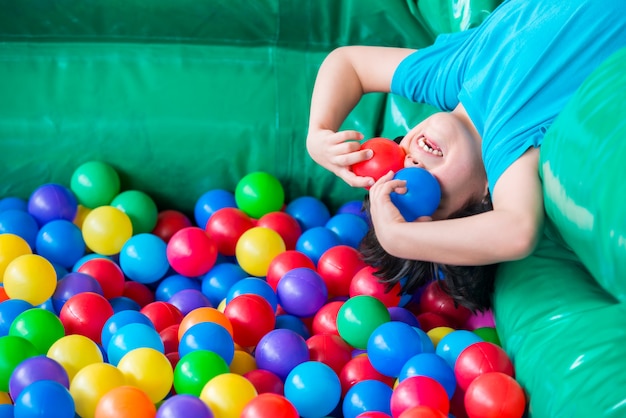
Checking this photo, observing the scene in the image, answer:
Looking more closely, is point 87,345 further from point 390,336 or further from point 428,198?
point 428,198

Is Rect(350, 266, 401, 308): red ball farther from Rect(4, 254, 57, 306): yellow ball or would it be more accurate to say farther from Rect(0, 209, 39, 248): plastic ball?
Rect(0, 209, 39, 248): plastic ball

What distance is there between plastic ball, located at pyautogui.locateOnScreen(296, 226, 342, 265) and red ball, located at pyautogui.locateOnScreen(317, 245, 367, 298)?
62 mm

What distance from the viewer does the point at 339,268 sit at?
1.53m

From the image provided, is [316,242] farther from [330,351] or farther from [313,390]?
[313,390]

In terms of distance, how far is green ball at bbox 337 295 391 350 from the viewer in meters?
1.34

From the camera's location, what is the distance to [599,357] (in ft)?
3.26

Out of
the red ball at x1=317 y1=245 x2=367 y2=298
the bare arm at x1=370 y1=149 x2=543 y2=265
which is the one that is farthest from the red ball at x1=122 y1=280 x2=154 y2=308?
the bare arm at x1=370 y1=149 x2=543 y2=265

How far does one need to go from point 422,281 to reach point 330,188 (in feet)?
1.57

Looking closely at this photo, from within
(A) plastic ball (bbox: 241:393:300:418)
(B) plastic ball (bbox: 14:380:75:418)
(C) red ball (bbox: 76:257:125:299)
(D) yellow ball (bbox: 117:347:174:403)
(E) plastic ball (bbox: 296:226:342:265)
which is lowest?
(C) red ball (bbox: 76:257:125:299)

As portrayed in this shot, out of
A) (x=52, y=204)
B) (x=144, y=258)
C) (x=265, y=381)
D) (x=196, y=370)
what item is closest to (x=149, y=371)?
(x=196, y=370)

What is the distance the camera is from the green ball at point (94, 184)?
5.66ft

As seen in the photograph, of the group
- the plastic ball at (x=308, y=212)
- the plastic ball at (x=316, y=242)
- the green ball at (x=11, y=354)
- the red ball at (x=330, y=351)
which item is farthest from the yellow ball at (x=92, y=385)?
the plastic ball at (x=308, y=212)

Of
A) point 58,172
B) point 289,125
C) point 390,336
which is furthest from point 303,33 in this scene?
point 390,336

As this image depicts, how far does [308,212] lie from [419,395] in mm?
694
